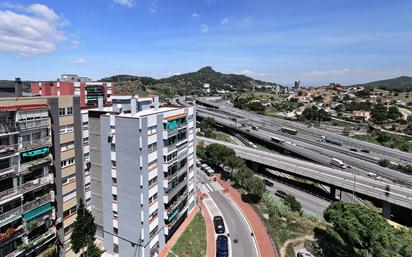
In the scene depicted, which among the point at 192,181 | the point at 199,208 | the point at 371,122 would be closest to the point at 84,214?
the point at 192,181

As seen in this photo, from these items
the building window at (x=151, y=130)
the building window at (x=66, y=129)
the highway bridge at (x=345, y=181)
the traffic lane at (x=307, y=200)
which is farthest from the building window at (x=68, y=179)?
the highway bridge at (x=345, y=181)

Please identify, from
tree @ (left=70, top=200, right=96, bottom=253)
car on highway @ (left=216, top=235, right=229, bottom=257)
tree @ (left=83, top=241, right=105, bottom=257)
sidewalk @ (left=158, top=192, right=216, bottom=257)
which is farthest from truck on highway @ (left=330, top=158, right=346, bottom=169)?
tree @ (left=70, top=200, right=96, bottom=253)

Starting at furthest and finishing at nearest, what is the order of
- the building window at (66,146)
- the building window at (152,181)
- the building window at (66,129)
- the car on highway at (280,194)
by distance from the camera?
the car on highway at (280,194) → the building window at (152,181) → the building window at (66,146) → the building window at (66,129)

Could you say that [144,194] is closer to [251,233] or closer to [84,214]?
[84,214]

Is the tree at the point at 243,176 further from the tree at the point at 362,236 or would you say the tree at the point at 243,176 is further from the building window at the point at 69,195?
the building window at the point at 69,195

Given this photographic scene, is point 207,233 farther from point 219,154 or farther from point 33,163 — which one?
point 219,154
